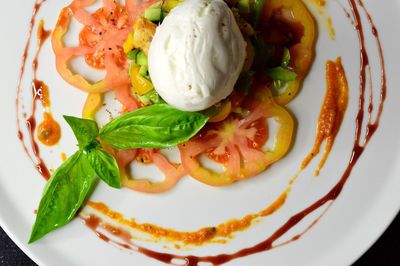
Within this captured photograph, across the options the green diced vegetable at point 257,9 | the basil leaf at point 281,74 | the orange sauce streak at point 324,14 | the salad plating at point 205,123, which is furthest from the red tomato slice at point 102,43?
the orange sauce streak at point 324,14

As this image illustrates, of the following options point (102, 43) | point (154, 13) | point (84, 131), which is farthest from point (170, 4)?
point (84, 131)

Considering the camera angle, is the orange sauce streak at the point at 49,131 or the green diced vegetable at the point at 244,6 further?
the orange sauce streak at the point at 49,131

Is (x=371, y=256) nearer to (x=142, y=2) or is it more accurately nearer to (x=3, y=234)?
(x=142, y=2)

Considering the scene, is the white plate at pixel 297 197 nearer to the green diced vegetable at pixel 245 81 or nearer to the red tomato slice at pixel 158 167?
the red tomato slice at pixel 158 167

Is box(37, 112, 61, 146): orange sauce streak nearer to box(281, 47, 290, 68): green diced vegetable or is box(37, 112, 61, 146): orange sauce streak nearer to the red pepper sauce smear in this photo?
the red pepper sauce smear

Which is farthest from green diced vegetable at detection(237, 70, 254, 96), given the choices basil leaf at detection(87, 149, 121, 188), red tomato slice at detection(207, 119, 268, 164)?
basil leaf at detection(87, 149, 121, 188)

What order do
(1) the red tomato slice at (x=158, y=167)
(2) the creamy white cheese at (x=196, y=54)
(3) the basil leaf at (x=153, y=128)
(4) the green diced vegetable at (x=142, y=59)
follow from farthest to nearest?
(1) the red tomato slice at (x=158, y=167), (4) the green diced vegetable at (x=142, y=59), (3) the basil leaf at (x=153, y=128), (2) the creamy white cheese at (x=196, y=54)

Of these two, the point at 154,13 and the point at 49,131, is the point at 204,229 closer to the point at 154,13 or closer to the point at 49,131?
the point at 49,131

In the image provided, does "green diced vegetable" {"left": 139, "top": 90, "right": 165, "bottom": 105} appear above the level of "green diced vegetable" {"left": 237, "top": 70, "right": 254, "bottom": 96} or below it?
below
